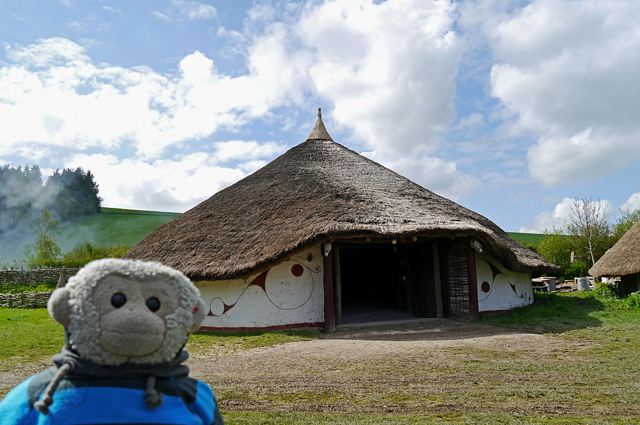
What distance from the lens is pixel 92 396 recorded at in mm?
1485

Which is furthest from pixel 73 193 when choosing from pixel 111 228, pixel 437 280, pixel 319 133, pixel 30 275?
pixel 437 280

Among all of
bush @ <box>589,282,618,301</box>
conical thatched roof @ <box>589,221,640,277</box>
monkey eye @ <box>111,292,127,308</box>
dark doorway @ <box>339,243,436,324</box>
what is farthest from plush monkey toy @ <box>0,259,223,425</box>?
bush @ <box>589,282,618,301</box>

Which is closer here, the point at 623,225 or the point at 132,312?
the point at 132,312

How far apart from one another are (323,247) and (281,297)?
1508 millimetres

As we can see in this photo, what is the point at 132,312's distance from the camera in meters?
1.54

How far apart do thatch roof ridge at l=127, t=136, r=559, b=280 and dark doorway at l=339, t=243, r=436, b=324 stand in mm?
1599

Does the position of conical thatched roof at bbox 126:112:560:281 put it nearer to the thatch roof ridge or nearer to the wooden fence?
the thatch roof ridge

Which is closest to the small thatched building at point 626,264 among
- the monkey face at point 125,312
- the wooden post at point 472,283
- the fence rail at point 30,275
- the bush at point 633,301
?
the bush at point 633,301

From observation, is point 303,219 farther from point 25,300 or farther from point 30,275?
point 30,275

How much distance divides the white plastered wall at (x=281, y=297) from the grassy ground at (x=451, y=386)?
1.28m

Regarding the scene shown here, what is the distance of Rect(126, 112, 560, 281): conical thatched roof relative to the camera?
880 cm

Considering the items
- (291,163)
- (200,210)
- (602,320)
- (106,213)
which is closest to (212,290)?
(200,210)

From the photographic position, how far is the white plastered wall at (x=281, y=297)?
360 inches

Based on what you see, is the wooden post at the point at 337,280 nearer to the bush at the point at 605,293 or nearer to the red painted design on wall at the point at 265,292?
the red painted design on wall at the point at 265,292
